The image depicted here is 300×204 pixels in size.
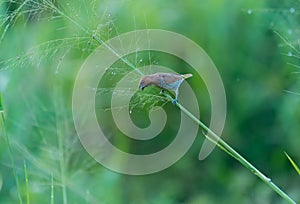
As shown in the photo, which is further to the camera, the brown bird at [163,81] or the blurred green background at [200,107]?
the blurred green background at [200,107]

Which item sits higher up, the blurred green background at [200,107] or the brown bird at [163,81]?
the brown bird at [163,81]

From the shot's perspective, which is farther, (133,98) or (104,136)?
(104,136)

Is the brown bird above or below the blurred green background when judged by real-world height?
above

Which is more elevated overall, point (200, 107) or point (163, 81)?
point (163, 81)

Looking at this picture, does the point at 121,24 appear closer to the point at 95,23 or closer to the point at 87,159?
the point at 87,159

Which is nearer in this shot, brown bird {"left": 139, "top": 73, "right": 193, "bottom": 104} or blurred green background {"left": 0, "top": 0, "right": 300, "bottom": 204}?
brown bird {"left": 139, "top": 73, "right": 193, "bottom": 104}

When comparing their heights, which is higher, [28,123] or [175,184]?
[28,123]

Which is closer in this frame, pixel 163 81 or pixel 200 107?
pixel 163 81

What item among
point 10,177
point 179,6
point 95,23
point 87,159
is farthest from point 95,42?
point 179,6
